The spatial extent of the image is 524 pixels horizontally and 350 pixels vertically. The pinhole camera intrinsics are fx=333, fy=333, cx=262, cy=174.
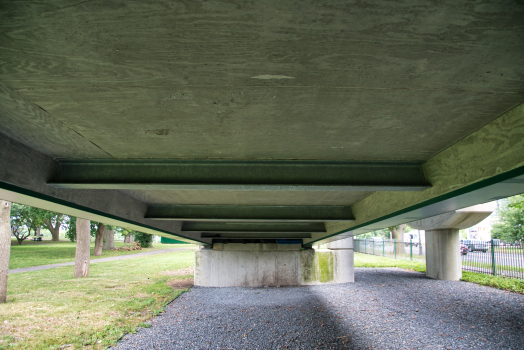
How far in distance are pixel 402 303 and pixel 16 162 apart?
14638mm

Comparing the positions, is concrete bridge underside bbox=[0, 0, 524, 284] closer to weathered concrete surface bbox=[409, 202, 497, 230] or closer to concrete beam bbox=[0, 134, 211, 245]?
concrete beam bbox=[0, 134, 211, 245]

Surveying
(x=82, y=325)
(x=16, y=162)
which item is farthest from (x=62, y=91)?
(x=82, y=325)

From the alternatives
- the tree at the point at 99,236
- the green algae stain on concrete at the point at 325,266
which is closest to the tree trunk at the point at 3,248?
the green algae stain on concrete at the point at 325,266

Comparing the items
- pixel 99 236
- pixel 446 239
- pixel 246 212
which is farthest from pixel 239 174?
pixel 99 236

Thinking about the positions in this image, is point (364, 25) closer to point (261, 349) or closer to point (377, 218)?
point (377, 218)

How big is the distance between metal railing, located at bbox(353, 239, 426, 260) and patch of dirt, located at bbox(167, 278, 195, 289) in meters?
23.2

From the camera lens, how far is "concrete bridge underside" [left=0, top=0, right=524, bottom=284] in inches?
71.5

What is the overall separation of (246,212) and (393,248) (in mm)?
37672

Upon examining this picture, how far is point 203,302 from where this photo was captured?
590 inches

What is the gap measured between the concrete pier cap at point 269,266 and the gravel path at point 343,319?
154 centimetres

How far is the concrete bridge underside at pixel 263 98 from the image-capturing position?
1815mm

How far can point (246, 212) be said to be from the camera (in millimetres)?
8250

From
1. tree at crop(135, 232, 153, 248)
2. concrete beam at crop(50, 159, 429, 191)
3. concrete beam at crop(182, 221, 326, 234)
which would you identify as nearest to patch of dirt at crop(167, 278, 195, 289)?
concrete beam at crop(182, 221, 326, 234)

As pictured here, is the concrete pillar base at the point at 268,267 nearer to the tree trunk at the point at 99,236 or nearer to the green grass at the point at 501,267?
the green grass at the point at 501,267
